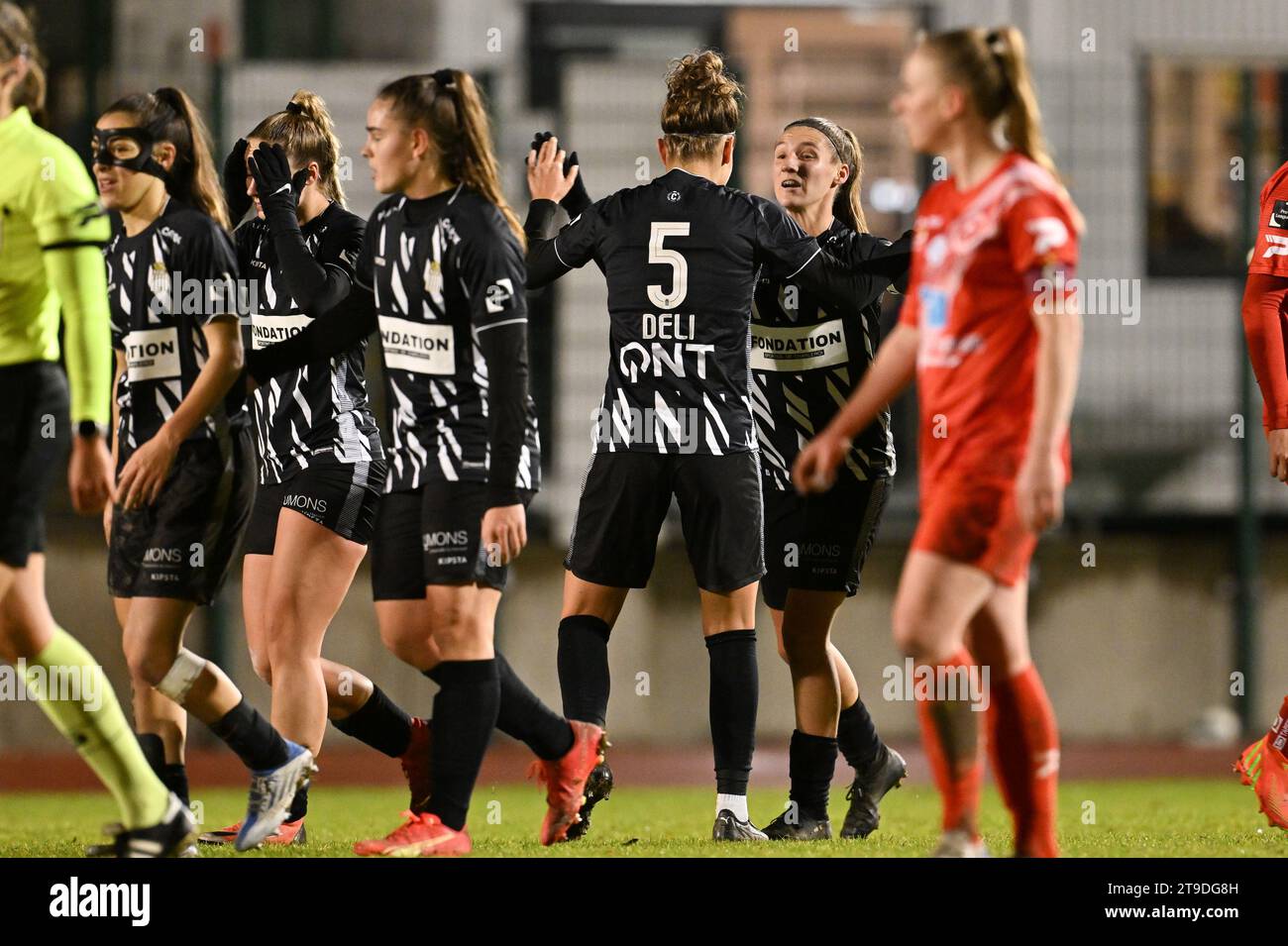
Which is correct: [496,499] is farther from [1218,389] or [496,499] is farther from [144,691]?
[1218,389]

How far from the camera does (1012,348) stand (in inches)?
164

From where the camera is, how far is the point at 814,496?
6.05m

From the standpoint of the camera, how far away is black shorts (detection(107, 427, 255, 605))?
516cm

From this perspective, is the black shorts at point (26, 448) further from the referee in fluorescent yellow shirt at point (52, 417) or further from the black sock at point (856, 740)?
the black sock at point (856, 740)

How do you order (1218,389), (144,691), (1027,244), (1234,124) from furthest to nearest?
(1234,124) < (1218,389) < (144,691) < (1027,244)

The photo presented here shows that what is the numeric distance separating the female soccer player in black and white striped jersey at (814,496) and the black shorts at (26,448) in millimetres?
2439

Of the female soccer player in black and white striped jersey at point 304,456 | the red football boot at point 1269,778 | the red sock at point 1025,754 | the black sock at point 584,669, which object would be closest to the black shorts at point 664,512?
the black sock at point 584,669

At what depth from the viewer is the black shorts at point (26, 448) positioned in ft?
15.1

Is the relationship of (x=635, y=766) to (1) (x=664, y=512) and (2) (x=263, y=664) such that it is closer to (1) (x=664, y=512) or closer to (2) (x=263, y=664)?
(2) (x=263, y=664)

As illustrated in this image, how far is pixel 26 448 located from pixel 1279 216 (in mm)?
4233
